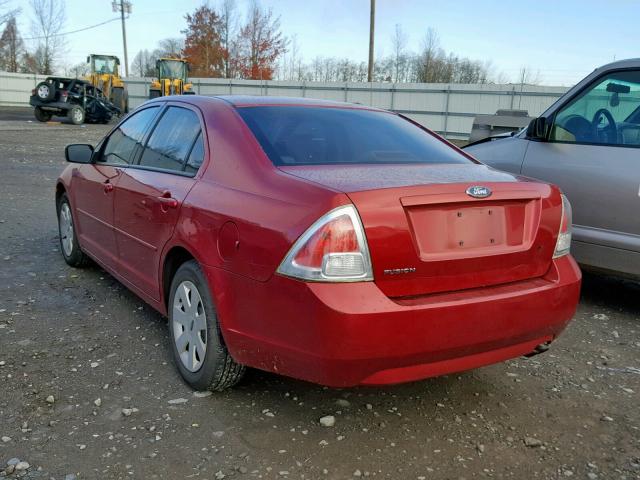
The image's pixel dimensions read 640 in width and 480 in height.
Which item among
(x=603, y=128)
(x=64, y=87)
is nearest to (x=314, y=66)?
(x=64, y=87)

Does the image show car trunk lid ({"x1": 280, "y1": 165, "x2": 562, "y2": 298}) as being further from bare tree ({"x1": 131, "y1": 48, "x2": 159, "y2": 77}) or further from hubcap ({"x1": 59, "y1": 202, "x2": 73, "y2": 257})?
bare tree ({"x1": 131, "y1": 48, "x2": 159, "y2": 77})

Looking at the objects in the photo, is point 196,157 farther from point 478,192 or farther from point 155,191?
point 478,192

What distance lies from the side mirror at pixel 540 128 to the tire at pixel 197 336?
3.10 m

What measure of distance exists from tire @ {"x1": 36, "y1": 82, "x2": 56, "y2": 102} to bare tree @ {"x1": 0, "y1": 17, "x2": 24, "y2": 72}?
41.3 m

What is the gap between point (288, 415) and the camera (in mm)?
2928

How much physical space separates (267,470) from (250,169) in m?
1.33

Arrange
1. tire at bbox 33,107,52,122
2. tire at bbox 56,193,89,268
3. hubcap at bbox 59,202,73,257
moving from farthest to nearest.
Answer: tire at bbox 33,107,52,122 → hubcap at bbox 59,202,73,257 → tire at bbox 56,193,89,268

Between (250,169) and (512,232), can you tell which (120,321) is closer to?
(250,169)

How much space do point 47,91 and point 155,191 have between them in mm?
25150

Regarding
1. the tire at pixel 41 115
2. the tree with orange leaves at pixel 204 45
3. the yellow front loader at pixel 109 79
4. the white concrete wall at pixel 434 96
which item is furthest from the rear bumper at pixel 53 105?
the tree with orange leaves at pixel 204 45

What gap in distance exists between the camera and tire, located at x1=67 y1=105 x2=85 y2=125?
1012 inches

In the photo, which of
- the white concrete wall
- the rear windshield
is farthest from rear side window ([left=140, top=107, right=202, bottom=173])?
the white concrete wall

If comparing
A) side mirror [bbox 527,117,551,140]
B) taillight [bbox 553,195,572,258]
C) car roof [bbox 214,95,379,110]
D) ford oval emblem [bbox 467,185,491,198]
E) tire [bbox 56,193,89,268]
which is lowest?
tire [bbox 56,193,89,268]

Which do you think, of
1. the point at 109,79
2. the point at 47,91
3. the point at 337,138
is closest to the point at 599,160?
the point at 337,138
